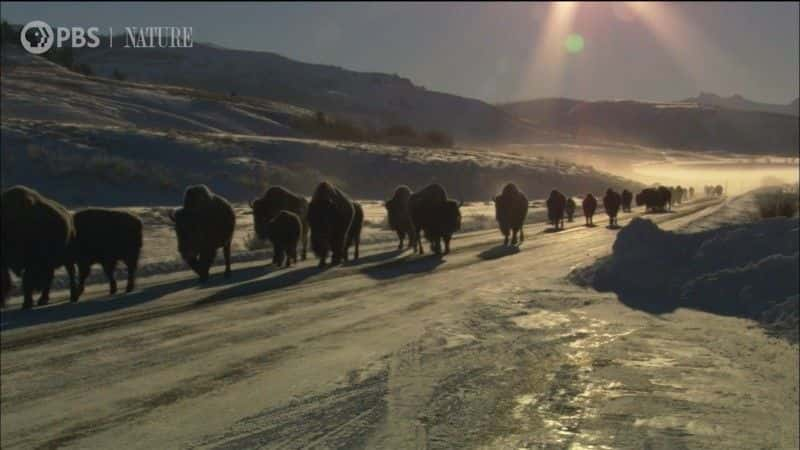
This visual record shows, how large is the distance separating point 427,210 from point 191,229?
25.0 ft

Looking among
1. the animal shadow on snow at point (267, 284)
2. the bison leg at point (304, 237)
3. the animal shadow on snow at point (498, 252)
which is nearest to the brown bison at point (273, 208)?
the bison leg at point (304, 237)

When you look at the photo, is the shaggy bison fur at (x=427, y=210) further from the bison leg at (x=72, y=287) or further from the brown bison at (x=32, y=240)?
the brown bison at (x=32, y=240)

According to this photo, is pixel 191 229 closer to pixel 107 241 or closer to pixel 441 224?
pixel 107 241

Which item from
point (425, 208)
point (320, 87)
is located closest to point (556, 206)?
point (425, 208)

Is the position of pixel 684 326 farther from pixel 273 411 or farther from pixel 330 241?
pixel 330 241

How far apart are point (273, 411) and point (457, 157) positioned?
58.2 m

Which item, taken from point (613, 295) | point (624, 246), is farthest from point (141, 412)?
point (624, 246)

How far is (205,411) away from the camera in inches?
290

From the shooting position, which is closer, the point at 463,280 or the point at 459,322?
the point at 459,322

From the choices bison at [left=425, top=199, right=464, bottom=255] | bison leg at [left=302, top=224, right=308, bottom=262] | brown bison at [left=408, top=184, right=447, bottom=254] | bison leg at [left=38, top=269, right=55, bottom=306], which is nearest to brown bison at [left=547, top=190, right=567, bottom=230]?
brown bison at [left=408, top=184, right=447, bottom=254]

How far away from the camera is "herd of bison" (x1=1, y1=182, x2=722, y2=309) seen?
45.2 ft

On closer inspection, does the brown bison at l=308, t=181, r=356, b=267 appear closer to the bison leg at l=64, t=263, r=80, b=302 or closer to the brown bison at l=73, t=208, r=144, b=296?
the brown bison at l=73, t=208, r=144, b=296

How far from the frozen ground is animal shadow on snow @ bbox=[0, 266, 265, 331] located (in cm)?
8

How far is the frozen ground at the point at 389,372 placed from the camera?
22.5 ft
